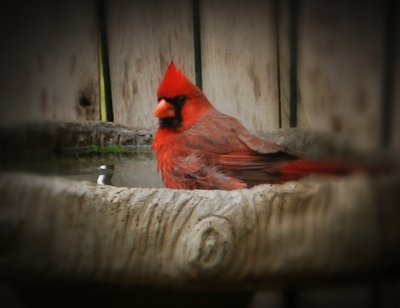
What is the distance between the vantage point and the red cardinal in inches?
33.3

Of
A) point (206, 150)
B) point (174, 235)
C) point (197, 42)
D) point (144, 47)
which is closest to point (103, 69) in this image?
point (144, 47)

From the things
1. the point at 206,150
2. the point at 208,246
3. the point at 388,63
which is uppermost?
the point at 388,63

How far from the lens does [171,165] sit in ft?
3.16

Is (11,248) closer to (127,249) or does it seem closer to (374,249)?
(127,249)

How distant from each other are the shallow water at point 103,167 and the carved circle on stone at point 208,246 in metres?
0.24

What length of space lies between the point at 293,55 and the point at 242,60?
0.73 ft

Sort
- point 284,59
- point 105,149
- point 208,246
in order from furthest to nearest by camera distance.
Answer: point 105,149
point 284,59
point 208,246

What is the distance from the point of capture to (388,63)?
0.60 metres

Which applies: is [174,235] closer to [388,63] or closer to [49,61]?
[388,63]

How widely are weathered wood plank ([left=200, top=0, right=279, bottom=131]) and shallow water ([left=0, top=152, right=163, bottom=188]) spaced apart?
0.23 m

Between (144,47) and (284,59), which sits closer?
(284,59)

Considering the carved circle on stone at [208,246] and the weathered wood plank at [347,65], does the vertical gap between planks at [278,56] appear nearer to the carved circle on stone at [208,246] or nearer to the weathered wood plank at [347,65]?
the weathered wood plank at [347,65]

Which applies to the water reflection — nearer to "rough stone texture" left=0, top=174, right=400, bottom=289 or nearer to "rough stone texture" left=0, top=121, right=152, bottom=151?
"rough stone texture" left=0, top=121, right=152, bottom=151

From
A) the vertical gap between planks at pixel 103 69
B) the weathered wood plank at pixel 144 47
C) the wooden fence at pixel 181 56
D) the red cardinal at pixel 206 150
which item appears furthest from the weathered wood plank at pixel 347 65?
the vertical gap between planks at pixel 103 69
